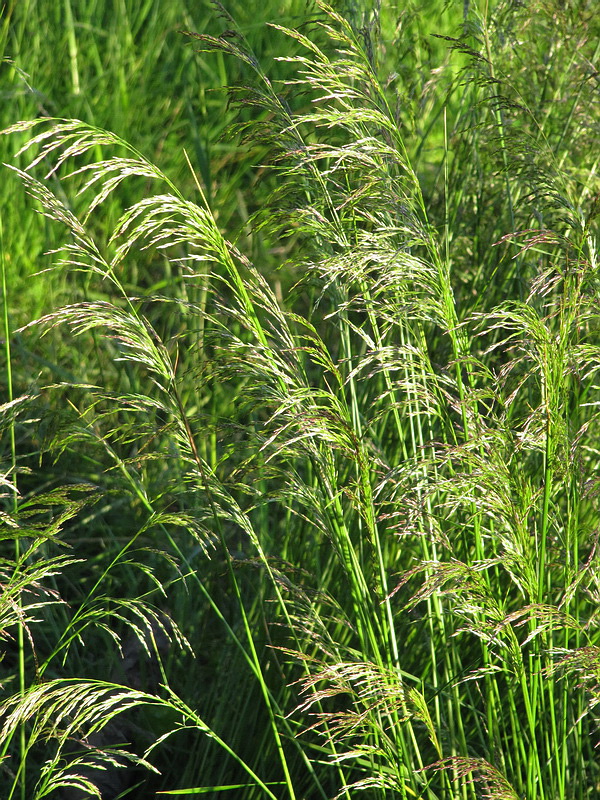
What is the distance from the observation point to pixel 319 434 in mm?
1186

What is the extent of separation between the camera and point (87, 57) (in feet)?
10.8

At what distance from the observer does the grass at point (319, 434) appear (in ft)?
4.00

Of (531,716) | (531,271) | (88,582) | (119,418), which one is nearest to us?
(531,716)

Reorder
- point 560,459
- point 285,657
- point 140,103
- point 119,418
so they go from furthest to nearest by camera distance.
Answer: point 140,103 < point 119,418 < point 285,657 < point 560,459

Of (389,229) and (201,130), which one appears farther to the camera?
(201,130)

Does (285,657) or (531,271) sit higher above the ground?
(531,271)

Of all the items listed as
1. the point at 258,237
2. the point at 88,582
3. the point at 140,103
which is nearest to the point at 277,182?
the point at 258,237

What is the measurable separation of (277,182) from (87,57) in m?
0.85

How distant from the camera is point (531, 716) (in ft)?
4.05

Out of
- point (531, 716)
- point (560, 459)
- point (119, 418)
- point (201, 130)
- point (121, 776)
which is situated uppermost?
point (201, 130)

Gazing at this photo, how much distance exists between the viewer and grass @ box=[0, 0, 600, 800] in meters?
1.22

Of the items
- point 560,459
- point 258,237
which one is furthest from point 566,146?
point 258,237

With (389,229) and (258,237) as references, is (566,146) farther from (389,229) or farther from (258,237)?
→ (258,237)

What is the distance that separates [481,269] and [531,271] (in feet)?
0.51
